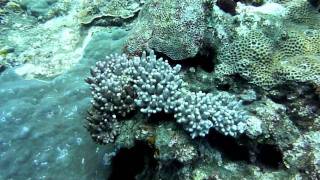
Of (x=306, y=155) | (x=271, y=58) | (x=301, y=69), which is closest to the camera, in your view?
(x=306, y=155)

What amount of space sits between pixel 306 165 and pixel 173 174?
130cm

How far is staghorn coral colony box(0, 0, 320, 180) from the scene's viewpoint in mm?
3262

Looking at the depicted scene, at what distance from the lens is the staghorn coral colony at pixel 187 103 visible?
3262 mm

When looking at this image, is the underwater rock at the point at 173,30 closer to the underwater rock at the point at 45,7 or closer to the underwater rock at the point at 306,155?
the underwater rock at the point at 306,155

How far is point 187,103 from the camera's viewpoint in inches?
127

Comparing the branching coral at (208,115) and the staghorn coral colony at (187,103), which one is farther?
the staghorn coral colony at (187,103)

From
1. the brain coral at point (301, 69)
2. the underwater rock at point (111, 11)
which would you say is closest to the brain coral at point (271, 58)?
the brain coral at point (301, 69)

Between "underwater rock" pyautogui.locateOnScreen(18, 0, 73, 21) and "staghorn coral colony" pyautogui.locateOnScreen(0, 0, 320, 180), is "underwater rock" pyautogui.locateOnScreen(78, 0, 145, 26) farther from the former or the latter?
"staghorn coral colony" pyautogui.locateOnScreen(0, 0, 320, 180)

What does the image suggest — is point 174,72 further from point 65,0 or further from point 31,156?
point 65,0

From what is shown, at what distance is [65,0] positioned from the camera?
24.1ft

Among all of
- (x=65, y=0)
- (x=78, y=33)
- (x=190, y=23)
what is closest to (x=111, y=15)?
(x=78, y=33)

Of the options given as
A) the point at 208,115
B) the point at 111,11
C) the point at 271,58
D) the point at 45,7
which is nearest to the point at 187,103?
the point at 208,115

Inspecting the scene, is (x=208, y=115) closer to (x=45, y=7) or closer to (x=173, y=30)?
(x=173, y=30)

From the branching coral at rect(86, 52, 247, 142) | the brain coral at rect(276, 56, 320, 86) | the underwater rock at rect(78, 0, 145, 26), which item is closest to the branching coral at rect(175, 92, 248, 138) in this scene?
the branching coral at rect(86, 52, 247, 142)
